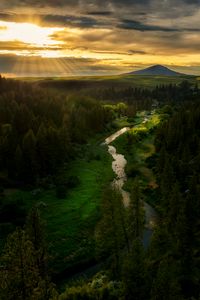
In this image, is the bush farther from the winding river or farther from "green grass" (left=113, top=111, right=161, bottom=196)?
"green grass" (left=113, top=111, right=161, bottom=196)

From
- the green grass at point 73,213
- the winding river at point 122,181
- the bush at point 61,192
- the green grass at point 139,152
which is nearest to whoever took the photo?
the green grass at point 73,213

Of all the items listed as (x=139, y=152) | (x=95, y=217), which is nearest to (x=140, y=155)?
Result: (x=139, y=152)

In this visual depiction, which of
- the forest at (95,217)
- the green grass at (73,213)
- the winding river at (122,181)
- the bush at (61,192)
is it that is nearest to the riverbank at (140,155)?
the forest at (95,217)

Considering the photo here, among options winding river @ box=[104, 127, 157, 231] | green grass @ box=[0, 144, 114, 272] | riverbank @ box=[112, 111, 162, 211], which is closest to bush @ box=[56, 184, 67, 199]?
green grass @ box=[0, 144, 114, 272]

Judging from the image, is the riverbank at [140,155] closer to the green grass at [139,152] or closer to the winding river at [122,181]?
the green grass at [139,152]

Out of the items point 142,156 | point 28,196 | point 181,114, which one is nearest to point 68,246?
point 28,196
